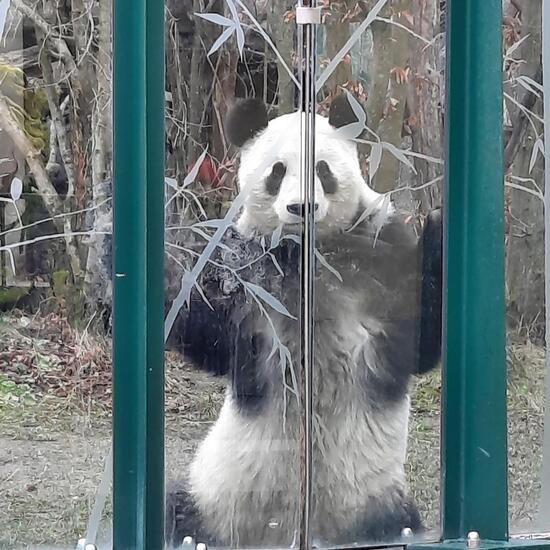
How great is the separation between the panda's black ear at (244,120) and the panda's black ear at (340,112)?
14cm

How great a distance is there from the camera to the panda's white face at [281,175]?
218cm

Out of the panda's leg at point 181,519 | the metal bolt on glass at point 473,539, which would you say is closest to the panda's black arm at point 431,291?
the metal bolt on glass at point 473,539

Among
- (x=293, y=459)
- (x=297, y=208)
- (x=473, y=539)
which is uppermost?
(x=297, y=208)

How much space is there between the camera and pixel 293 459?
2211 mm

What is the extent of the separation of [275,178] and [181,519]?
72cm

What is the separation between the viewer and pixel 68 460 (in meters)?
2.14

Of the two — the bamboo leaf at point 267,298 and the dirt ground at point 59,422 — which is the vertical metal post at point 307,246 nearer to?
the bamboo leaf at point 267,298

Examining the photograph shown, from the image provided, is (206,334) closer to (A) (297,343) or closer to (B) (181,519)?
(A) (297,343)

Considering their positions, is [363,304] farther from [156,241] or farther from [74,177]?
[74,177]

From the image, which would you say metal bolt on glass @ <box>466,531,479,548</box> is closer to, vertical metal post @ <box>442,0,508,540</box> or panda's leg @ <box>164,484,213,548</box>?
vertical metal post @ <box>442,0,508,540</box>

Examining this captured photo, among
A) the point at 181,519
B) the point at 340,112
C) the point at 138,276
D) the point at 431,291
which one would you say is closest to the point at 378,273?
the point at 431,291

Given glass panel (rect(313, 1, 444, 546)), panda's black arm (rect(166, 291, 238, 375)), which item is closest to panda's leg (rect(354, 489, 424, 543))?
glass panel (rect(313, 1, 444, 546))

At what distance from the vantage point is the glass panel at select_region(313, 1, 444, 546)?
7.25 ft

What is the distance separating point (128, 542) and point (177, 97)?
88 cm
